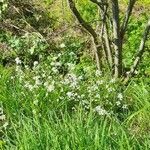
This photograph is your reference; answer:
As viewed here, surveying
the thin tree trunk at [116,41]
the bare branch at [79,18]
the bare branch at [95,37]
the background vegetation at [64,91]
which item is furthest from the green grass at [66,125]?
the bare branch at [79,18]

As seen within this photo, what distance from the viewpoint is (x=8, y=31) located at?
10.6 metres

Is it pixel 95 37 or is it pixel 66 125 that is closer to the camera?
pixel 66 125

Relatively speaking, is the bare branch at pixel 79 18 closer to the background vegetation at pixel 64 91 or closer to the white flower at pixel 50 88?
the background vegetation at pixel 64 91

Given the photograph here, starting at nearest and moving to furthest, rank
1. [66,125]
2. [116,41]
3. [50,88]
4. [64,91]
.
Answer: [66,125] < [50,88] < [64,91] < [116,41]

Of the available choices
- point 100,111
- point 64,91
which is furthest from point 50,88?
point 100,111

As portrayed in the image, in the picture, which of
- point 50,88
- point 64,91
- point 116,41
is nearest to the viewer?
point 50,88

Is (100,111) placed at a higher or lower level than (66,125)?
lower

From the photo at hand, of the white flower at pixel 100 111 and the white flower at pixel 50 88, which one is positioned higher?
the white flower at pixel 50 88

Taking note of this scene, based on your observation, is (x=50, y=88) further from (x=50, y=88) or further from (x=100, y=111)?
(x=100, y=111)

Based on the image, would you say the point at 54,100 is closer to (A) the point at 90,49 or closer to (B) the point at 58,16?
(A) the point at 90,49

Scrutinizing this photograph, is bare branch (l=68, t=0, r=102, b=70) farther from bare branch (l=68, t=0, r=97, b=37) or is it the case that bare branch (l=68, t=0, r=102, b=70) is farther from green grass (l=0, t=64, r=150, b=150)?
green grass (l=0, t=64, r=150, b=150)

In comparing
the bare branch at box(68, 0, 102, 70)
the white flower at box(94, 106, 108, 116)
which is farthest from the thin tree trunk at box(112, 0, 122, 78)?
the white flower at box(94, 106, 108, 116)

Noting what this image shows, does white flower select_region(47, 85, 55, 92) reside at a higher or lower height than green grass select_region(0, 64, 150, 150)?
higher

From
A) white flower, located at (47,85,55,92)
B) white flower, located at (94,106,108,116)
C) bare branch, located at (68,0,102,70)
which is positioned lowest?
white flower, located at (94,106,108,116)
